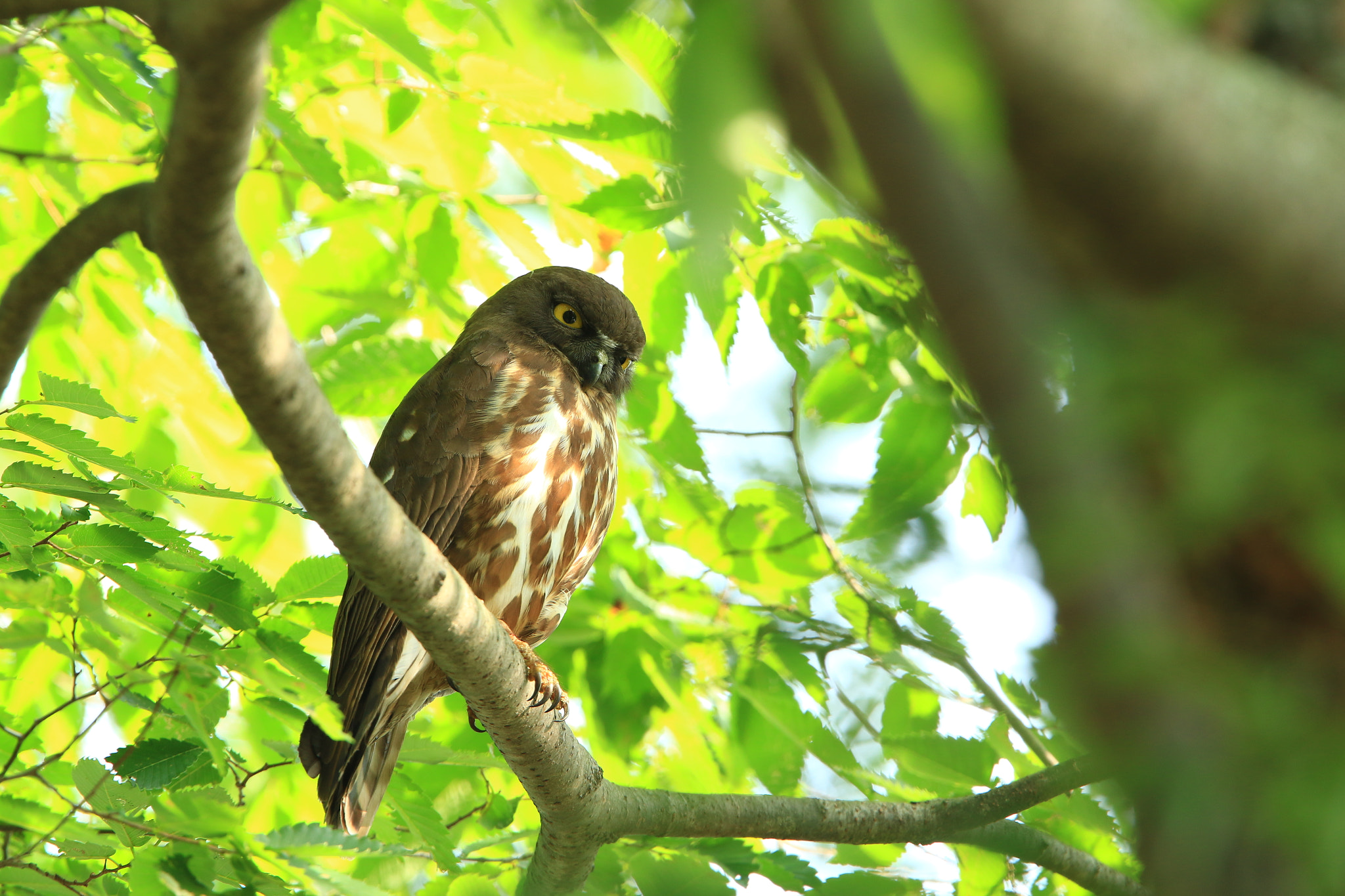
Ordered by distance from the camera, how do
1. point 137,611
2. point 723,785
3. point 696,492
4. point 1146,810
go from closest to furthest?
point 1146,810 → point 137,611 → point 696,492 → point 723,785

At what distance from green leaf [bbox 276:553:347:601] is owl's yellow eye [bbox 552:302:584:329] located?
213 cm

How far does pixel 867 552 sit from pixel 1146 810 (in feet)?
2.84

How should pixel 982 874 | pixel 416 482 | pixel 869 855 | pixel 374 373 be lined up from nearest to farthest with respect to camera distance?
pixel 982 874 < pixel 869 855 < pixel 416 482 < pixel 374 373

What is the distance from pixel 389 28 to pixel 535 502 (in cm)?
182

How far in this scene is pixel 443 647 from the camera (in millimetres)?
2451

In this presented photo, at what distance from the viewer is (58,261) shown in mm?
2062

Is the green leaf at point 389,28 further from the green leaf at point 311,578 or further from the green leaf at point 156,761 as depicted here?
the green leaf at point 156,761

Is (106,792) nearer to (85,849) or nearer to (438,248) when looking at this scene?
(85,849)

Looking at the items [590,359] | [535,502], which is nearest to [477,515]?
[535,502]

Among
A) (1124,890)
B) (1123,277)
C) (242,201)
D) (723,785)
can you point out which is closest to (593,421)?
(723,785)

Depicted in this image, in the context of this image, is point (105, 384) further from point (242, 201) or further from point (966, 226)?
point (966, 226)

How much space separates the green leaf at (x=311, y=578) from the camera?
287 centimetres

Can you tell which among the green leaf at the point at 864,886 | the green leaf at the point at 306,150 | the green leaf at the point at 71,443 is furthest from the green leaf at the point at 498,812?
the green leaf at the point at 306,150

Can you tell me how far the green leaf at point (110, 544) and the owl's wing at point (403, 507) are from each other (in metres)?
1.09
